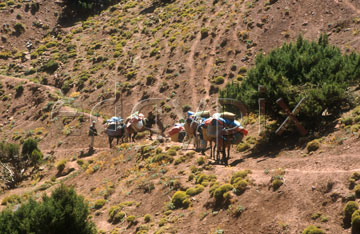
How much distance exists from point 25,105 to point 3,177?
2222 centimetres

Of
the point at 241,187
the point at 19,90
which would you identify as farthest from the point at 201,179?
the point at 19,90

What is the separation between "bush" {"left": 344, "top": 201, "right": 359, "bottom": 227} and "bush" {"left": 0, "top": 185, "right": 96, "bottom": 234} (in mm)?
10891

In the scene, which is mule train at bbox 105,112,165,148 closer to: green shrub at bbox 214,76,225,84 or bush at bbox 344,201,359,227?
green shrub at bbox 214,76,225,84

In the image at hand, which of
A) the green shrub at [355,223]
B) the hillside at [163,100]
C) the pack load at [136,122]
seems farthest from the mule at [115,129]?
the green shrub at [355,223]

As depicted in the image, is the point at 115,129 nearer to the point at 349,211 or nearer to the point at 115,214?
the point at 115,214

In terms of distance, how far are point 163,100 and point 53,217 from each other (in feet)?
105

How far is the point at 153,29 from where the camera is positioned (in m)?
67.7

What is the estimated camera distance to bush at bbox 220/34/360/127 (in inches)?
969

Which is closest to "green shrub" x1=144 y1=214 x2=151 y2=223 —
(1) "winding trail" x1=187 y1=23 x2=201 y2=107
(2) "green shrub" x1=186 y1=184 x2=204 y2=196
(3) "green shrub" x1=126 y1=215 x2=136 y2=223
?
(3) "green shrub" x1=126 y1=215 x2=136 y2=223

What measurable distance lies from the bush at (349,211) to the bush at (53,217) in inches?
429

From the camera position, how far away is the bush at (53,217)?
1881cm

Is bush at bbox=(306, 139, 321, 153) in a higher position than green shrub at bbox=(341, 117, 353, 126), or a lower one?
lower

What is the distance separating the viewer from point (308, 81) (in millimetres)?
27406

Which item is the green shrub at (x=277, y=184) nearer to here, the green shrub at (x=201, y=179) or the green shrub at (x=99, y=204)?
the green shrub at (x=201, y=179)
